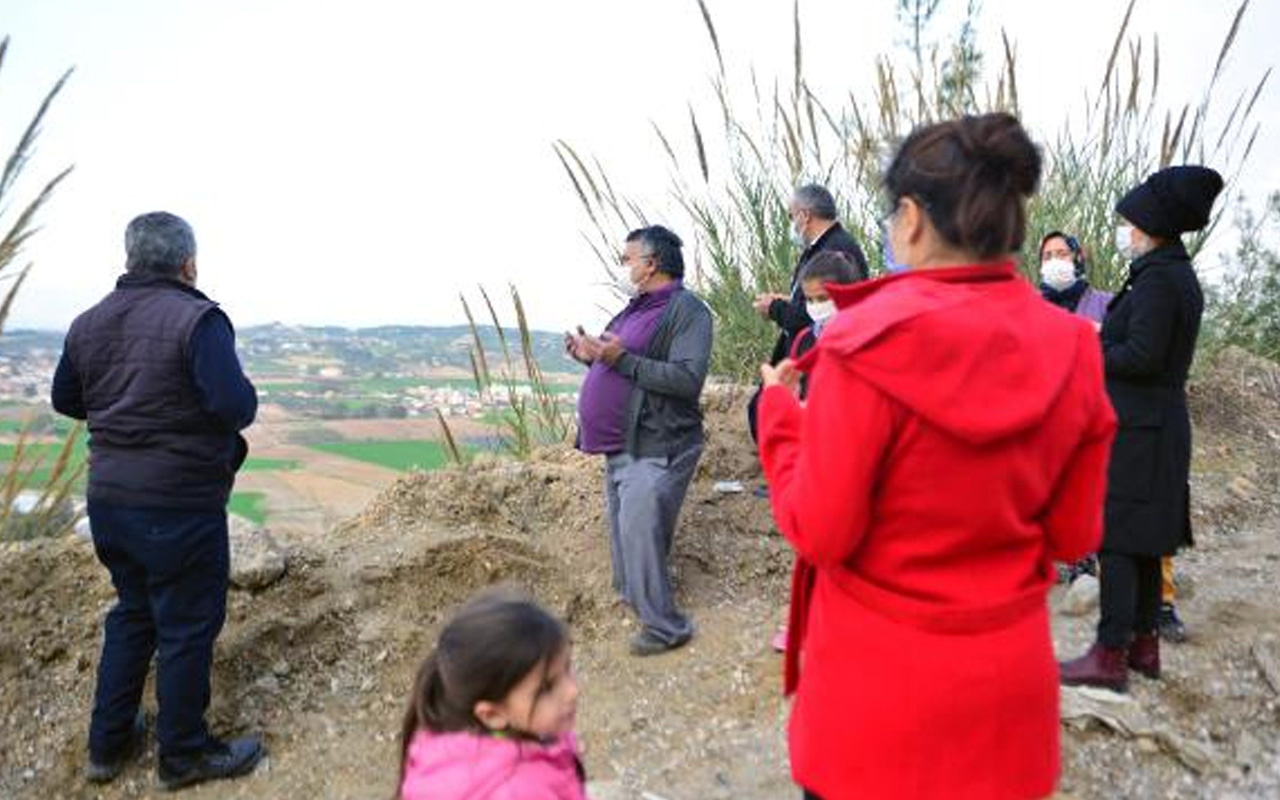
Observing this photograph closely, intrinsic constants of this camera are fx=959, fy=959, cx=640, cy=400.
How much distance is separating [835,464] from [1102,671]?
6.88 ft

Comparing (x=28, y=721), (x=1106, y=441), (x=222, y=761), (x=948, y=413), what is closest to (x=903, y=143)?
(x=948, y=413)

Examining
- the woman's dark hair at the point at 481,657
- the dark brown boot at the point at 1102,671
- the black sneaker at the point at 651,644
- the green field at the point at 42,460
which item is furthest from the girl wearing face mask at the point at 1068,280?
the green field at the point at 42,460

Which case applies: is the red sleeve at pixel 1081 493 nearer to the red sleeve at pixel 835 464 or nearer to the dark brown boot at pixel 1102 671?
the red sleeve at pixel 835 464

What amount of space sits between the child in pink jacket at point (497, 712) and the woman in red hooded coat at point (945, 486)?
430 millimetres

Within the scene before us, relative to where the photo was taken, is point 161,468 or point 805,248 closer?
point 161,468

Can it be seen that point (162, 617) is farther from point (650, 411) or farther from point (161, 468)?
point (650, 411)

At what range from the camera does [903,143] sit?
5.08 ft

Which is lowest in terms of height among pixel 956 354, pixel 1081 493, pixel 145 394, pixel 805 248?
pixel 1081 493

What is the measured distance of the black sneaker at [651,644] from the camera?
3678mm

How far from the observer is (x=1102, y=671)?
118 inches

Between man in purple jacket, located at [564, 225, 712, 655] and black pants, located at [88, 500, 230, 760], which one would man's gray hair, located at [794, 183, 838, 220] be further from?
black pants, located at [88, 500, 230, 760]

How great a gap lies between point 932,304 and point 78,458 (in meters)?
3.76

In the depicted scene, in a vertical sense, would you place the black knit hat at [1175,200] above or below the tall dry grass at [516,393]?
above

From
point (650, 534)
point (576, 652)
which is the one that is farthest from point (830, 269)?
point (576, 652)
